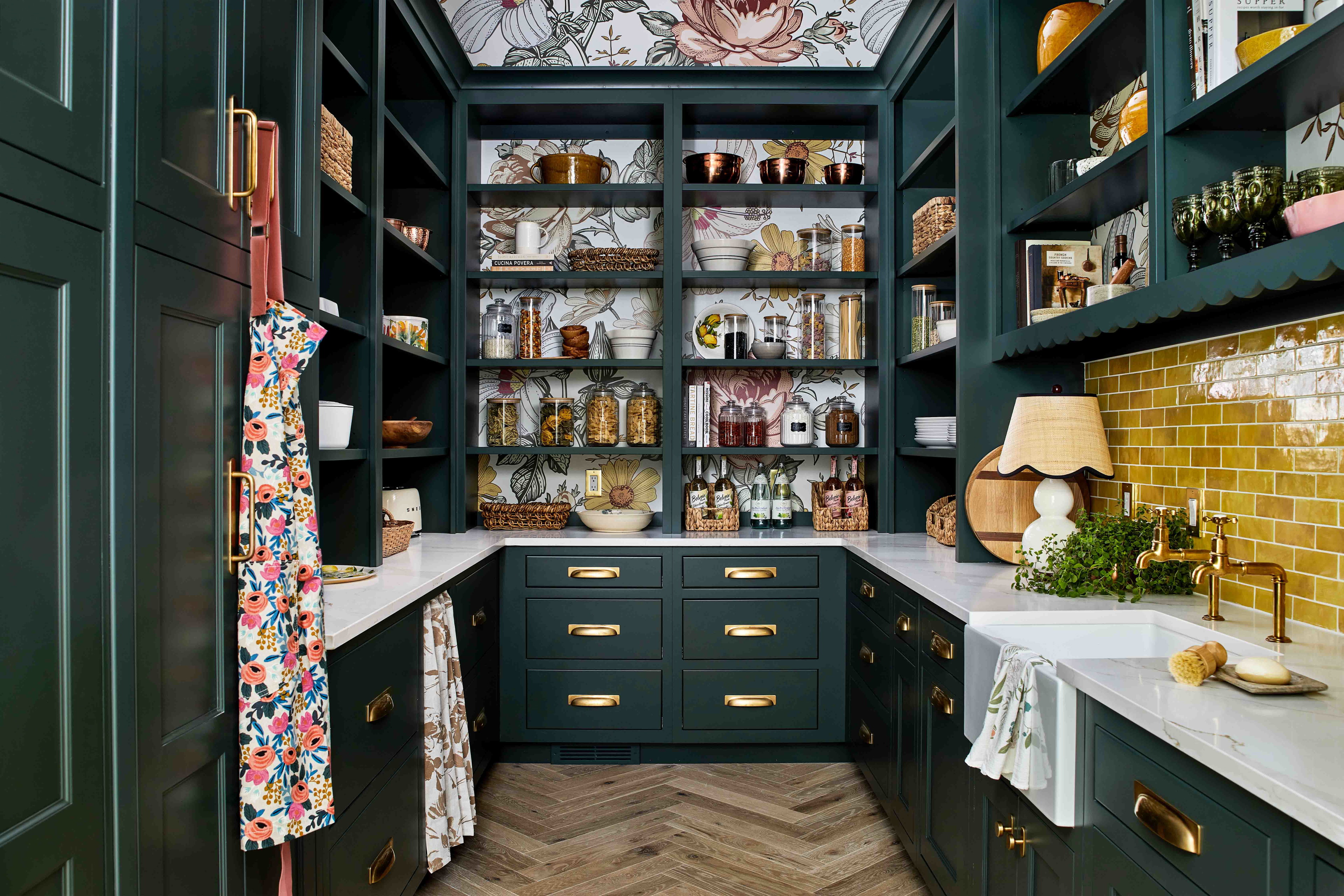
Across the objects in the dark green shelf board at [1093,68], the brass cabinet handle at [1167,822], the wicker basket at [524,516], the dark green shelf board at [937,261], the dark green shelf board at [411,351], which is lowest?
the brass cabinet handle at [1167,822]

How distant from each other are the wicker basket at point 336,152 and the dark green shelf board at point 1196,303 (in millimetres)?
1906

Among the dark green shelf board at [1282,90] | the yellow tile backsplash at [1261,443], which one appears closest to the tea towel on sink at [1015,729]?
the yellow tile backsplash at [1261,443]

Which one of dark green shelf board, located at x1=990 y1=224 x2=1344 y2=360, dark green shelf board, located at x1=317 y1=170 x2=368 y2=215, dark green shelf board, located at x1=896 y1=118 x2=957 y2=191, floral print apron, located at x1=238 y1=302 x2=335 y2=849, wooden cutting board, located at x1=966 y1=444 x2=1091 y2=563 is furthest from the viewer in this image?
dark green shelf board, located at x1=896 y1=118 x2=957 y2=191

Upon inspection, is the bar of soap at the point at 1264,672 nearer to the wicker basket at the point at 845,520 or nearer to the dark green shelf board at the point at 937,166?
the dark green shelf board at the point at 937,166

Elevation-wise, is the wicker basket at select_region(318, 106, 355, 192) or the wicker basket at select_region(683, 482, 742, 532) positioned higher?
the wicker basket at select_region(318, 106, 355, 192)

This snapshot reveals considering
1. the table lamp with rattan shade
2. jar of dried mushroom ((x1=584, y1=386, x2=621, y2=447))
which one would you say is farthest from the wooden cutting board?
jar of dried mushroom ((x1=584, y1=386, x2=621, y2=447))

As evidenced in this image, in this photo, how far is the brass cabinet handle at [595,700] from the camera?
328 centimetres

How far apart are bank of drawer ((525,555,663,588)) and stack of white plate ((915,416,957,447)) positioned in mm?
1109

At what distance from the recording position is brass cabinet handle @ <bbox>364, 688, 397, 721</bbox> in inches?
73.6

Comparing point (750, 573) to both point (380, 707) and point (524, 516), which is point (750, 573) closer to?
point (524, 516)

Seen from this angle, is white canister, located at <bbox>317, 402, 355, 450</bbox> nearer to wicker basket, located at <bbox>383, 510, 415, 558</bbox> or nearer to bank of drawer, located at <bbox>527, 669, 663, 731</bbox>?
wicker basket, located at <bbox>383, 510, 415, 558</bbox>

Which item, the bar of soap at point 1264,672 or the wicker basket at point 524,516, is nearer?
the bar of soap at point 1264,672

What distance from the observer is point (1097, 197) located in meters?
2.25

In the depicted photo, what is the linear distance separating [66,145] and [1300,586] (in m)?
2.26
